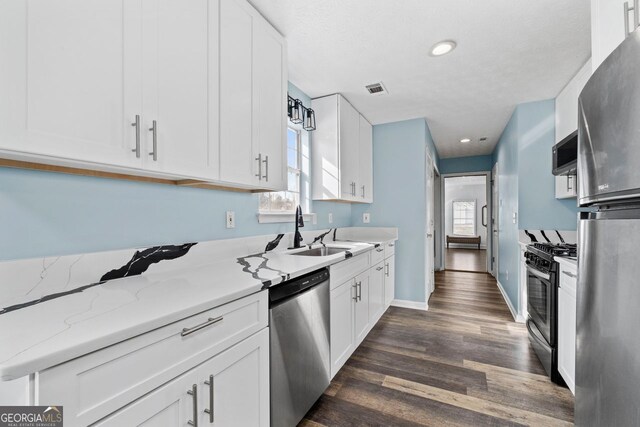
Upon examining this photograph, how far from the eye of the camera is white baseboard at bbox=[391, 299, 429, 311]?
3.63 meters

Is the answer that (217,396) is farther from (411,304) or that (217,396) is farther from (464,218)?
(464,218)

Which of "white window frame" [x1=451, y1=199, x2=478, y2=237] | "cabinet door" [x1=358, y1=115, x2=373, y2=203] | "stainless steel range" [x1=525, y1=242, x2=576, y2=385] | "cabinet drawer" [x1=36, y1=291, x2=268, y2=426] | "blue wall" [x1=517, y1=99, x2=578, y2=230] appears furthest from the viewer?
"white window frame" [x1=451, y1=199, x2=478, y2=237]

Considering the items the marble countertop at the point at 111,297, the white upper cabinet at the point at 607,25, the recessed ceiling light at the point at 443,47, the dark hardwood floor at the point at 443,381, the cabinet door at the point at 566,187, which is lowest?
the dark hardwood floor at the point at 443,381

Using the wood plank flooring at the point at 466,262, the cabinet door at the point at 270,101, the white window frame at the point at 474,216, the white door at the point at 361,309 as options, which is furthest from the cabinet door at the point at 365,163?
the white window frame at the point at 474,216

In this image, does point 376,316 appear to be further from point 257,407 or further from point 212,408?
point 212,408

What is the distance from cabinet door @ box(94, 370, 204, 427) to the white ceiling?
2.00 metres

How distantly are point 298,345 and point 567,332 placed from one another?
6.02 ft

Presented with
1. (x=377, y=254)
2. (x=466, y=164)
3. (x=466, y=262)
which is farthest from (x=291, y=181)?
(x=466, y=262)

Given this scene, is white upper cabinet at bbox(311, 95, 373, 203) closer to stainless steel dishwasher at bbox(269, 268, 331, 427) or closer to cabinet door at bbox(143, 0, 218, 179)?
stainless steel dishwasher at bbox(269, 268, 331, 427)

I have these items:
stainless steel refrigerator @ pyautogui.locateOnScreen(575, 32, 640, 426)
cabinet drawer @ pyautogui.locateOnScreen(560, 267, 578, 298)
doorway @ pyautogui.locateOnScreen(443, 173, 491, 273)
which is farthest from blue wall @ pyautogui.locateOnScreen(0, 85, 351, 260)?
doorway @ pyautogui.locateOnScreen(443, 173, 491, 273)

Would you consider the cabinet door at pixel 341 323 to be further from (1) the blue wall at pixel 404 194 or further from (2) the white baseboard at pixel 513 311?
(2) the white baseboard at pixel 513 311

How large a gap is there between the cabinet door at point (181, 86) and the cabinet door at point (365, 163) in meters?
2.30

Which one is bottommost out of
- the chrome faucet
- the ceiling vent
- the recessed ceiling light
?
the chrome faucet

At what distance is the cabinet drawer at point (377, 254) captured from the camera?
2852mm
